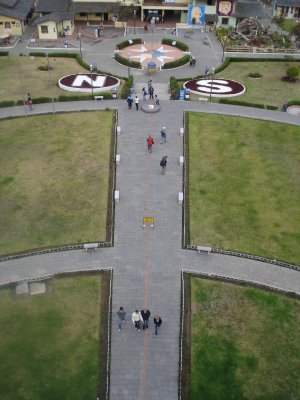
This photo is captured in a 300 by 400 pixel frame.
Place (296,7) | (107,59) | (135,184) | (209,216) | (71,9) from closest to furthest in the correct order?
1. (209,216)
2. (135,184)
3. (107,59)
4. (71,9)
5. (296,7)

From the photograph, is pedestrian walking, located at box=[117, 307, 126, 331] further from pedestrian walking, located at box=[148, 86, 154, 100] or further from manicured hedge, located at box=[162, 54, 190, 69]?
manicured hedge, located at box=[162, 54, 190, 69]

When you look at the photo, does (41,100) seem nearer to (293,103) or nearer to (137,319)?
(293,103)

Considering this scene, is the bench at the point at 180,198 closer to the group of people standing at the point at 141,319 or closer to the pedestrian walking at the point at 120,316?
the group of people standing at the point at 141,319

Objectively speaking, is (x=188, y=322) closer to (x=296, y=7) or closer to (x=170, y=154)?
(x=170, y=154)

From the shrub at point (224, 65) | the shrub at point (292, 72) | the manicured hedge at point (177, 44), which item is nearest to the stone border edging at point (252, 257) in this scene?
the shrub at point (292, 72)

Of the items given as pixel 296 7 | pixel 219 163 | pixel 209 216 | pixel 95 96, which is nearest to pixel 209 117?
pixel 219 163

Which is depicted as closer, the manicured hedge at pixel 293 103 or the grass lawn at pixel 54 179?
the grass lawn at pixel 54 179
